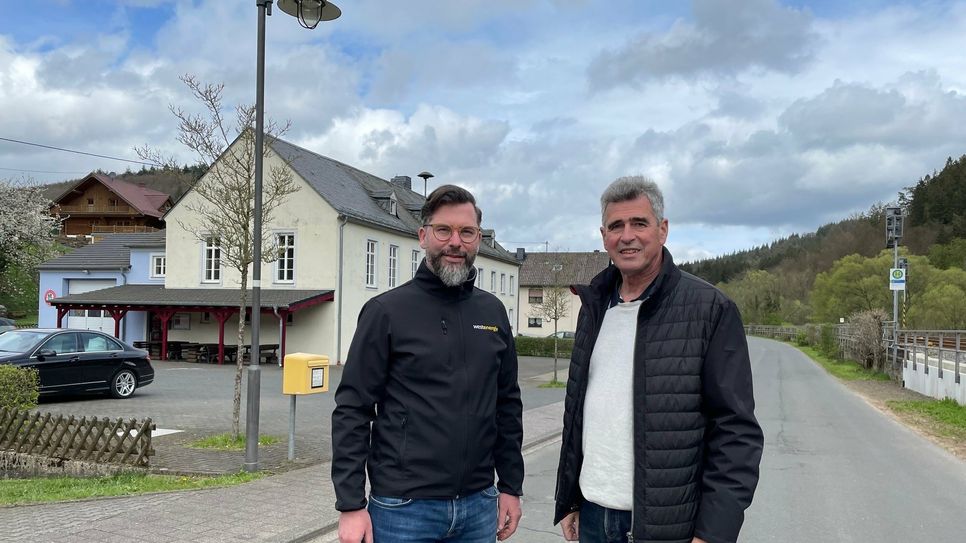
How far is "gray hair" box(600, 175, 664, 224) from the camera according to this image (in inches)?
110

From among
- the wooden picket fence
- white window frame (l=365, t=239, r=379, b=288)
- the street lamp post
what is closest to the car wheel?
the wooden picket fence

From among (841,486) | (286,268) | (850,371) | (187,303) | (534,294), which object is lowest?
(850,371)

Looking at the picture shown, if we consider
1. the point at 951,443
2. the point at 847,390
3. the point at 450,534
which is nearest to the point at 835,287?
the point at 847,390

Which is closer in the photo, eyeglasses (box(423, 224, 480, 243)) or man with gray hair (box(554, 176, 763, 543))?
man with gray hair (box(554, 176, 763, 543))

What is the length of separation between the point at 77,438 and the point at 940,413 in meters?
15.8

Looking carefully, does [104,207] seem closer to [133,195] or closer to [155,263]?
[133,195]

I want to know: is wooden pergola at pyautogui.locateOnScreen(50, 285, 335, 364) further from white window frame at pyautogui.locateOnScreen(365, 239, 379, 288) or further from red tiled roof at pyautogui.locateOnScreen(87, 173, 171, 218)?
red tiled roof at pyautogui.locateOnScreen(87, 173, 171, 218)

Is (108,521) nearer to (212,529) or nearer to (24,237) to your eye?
(212,529)

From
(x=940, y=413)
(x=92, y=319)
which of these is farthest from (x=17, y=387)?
(x=92, y=319)

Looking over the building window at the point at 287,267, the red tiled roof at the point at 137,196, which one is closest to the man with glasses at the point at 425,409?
the building window at the point at 287,267

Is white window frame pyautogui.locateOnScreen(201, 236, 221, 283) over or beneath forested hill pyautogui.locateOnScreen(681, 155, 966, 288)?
beneath

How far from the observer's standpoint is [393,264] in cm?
3359

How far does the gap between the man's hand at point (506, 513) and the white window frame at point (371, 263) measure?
2843 centimetres

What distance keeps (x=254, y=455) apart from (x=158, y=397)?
9142 millimetres
